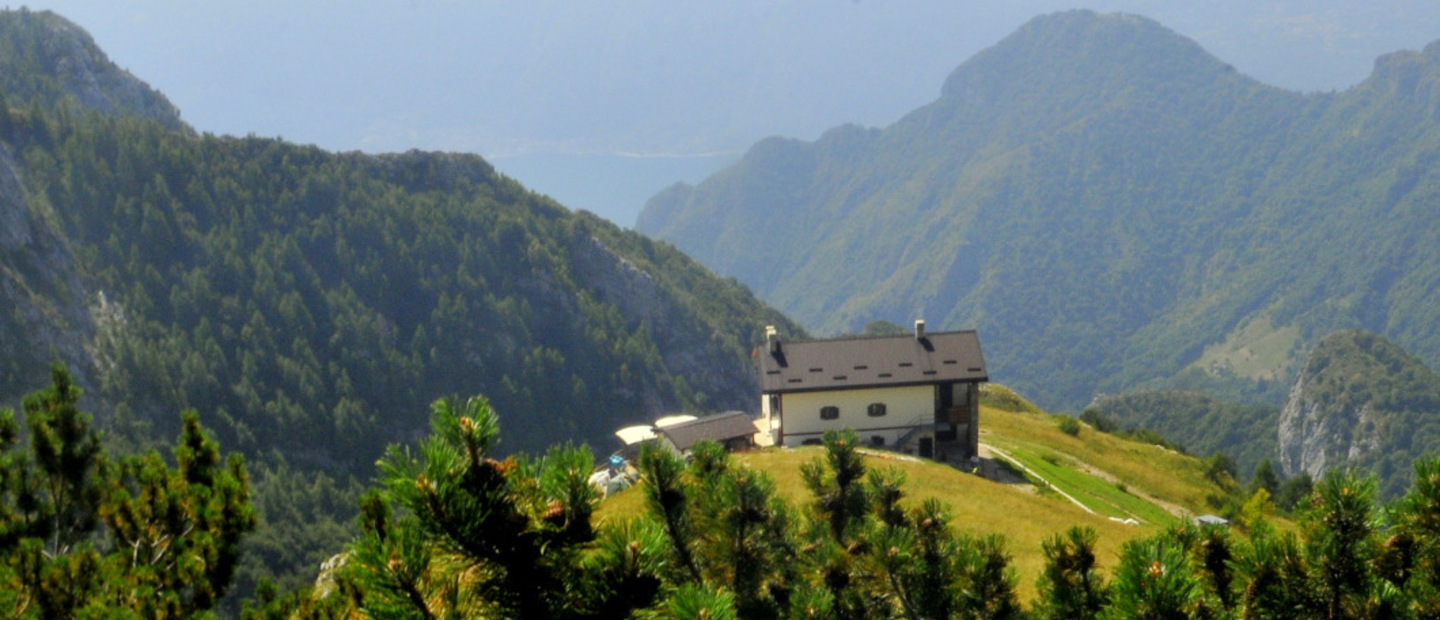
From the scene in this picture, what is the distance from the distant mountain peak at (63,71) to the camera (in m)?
164

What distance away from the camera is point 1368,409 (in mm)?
167750

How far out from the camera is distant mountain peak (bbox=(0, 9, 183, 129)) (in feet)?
539

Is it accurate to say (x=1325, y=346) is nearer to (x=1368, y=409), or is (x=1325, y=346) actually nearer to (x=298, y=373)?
(x=1368, y=409)

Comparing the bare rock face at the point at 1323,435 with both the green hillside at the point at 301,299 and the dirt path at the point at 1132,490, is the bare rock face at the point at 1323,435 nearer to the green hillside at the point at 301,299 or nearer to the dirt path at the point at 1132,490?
the green hillside at the point at 301,299

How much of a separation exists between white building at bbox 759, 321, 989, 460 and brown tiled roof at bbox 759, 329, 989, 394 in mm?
45

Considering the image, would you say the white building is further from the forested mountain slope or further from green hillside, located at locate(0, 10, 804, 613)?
the forested mountain slope

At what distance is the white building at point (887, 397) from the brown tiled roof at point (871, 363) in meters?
0.04

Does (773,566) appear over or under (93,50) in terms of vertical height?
under

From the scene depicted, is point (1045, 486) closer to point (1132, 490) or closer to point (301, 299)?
point (1132, 490)

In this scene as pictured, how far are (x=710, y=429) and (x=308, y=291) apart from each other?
4598 inches

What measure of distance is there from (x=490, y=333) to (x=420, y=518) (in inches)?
6094

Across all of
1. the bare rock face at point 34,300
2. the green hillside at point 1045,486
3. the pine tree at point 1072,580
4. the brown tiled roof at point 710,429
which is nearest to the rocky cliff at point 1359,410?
the green hillside at point 1045,486

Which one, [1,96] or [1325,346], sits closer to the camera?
[1,96]

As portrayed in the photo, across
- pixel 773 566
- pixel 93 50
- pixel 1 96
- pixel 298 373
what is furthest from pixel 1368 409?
pixel 93 50
